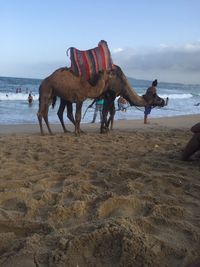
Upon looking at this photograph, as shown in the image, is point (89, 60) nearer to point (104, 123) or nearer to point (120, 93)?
point (120, 93)

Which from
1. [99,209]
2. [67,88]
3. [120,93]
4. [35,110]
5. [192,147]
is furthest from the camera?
[35,110]

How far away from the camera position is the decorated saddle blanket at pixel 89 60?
34.0 ft

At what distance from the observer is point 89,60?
10414mm

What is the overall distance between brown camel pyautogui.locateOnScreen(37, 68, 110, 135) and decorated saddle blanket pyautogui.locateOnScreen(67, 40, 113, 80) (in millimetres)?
147

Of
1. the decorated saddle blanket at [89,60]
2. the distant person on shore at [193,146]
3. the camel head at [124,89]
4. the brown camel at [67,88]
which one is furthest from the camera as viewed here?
the camel head at [124,89]

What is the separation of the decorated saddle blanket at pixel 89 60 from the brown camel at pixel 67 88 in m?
0.15

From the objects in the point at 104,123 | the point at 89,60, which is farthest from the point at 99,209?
the point at 104,123

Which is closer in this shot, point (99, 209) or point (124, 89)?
point (99, 209)

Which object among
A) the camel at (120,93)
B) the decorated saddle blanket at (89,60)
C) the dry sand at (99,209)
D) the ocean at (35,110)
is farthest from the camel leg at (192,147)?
the ocean at (35,110)

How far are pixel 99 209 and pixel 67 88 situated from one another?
21.9 ft

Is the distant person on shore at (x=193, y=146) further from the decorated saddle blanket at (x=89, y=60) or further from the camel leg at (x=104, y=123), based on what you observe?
the camel leg at (x=104, y=123)

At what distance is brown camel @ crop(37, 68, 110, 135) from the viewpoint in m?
10.2

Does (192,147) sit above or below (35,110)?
above

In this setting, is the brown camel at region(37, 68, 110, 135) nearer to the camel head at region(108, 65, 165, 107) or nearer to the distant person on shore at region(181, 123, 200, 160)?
the camel head at region(108, 65, 165, 107)
